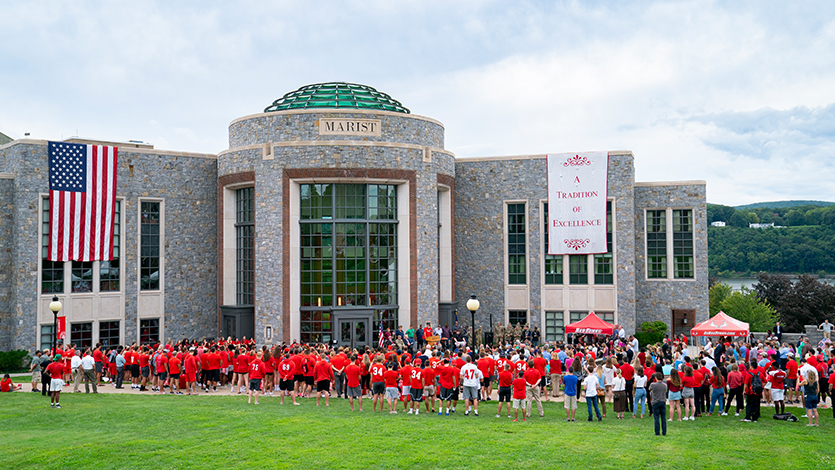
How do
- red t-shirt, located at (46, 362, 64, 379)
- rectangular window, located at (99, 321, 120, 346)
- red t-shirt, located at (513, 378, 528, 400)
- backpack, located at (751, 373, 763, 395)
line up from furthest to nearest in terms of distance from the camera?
rectangular window, located at (99, 321, 120, 346) → red t-shirt, located at (46, 362, 64, 379) → backpack, located at (751, 373, 763, 395) → red t-shirt, located at (513, 378, 528, 400)

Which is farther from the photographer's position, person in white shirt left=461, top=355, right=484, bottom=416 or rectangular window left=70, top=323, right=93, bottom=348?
rectangular window left=70, top=323, right=93, bottom=348

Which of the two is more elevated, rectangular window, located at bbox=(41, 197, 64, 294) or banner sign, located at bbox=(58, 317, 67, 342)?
rectangular window, located at bbox=(41, 197, 64, 294)

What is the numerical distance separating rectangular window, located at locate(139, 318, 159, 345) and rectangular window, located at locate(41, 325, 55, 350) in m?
3.94

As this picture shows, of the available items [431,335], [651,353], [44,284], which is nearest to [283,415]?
[651,353]

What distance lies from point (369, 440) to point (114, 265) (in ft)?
74.2

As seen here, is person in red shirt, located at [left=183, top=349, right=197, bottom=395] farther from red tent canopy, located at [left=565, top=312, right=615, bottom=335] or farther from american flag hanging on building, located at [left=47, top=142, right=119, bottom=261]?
red tent canopy, located at [left=565, top=312, right=615, bottom=335]

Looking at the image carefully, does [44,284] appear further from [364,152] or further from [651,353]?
[651,353]

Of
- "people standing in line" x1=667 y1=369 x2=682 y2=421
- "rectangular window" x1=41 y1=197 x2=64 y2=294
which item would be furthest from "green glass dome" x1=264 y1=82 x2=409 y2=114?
"people standing in line" x1=667 y1=369 x2=682 y2=421

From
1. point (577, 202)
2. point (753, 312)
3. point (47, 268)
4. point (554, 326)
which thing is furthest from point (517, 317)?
point (753, 312)

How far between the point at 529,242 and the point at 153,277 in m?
19.9

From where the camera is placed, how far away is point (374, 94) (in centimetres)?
3619

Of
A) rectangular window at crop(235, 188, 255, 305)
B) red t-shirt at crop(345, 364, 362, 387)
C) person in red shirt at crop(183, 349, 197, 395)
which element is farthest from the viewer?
rectangular window at crop(235, 188, 255, 305)

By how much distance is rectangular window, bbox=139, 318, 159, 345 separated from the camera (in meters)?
32.0

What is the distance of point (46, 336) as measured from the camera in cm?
2925
